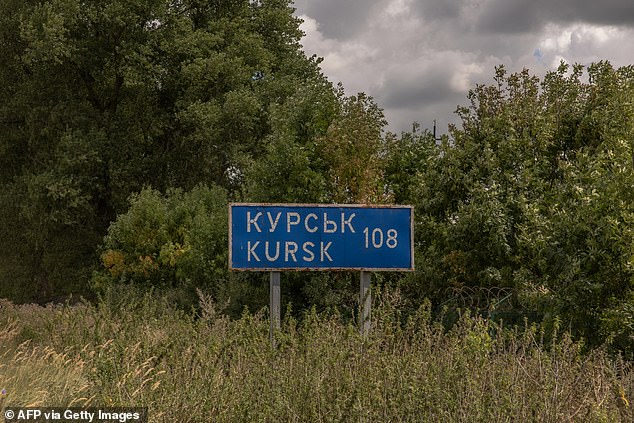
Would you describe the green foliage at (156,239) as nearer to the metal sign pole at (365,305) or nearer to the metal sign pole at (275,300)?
the metal sign pole at (275,300)

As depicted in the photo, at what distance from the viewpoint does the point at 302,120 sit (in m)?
15.9

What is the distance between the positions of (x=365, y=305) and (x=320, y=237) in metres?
1.22

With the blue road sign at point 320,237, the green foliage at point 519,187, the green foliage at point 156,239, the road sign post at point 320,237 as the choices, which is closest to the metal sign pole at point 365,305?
the road sign post at point 320,237

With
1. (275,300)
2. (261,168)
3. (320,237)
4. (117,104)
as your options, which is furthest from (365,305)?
(117,104)

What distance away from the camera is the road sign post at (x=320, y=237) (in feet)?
35.5

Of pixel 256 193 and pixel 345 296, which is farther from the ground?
pixel 256 193

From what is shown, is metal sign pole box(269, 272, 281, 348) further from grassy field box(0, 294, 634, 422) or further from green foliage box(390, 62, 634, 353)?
green foliage box(390, 62, 634, 353)

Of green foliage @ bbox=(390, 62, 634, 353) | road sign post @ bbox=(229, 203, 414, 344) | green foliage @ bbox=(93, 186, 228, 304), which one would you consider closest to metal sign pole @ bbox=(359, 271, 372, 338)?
road sign post @ bbox=(229, 203, 414, 344)

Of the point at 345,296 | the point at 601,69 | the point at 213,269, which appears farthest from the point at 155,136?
the point at 601,69

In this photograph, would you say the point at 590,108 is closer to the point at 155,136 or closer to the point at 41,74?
the point at 155,136

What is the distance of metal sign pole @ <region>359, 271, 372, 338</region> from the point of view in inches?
382

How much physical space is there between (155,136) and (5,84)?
234 inches

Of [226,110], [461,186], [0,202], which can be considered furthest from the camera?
[0,202]

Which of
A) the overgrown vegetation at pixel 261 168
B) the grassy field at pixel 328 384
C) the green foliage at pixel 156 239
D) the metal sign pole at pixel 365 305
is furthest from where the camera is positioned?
the green foliage at pixel 156 239
